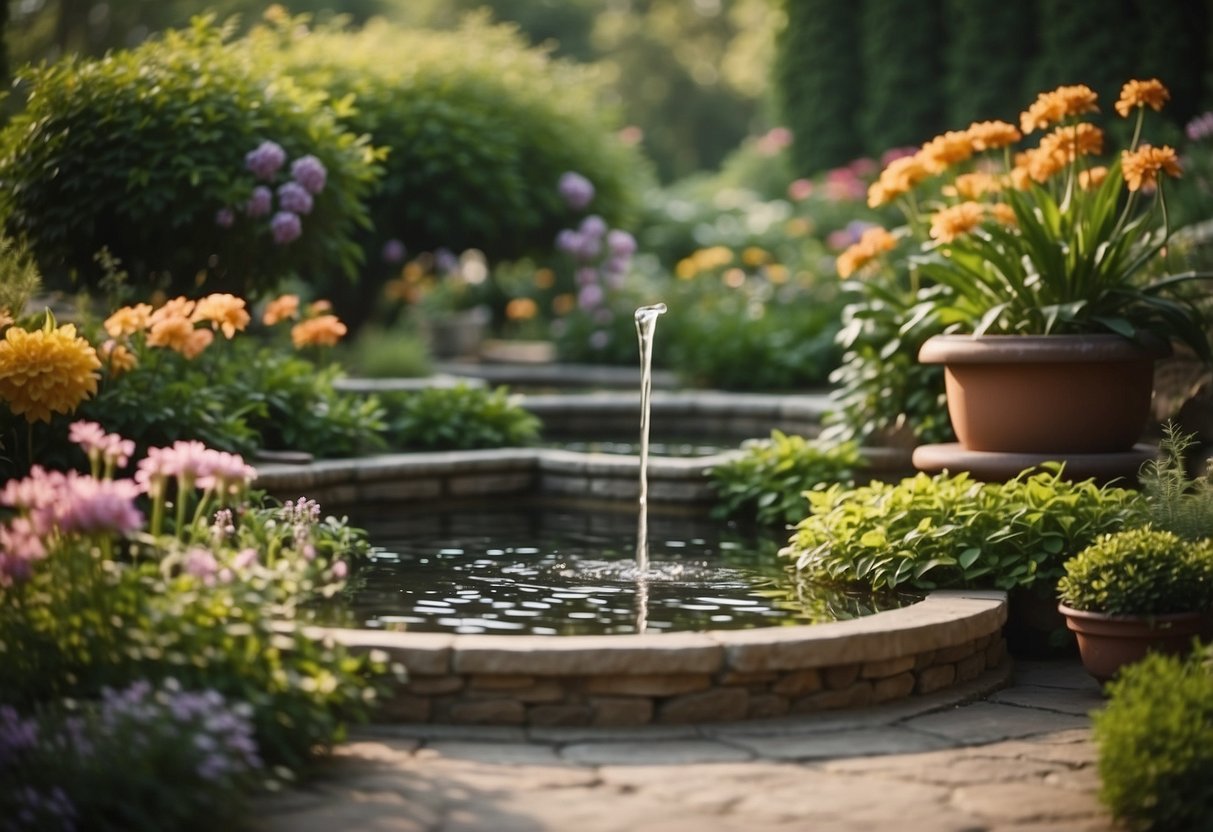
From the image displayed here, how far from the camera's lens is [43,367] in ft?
17.9

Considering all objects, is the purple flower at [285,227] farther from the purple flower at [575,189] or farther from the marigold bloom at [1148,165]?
the purple flower at [575,189]

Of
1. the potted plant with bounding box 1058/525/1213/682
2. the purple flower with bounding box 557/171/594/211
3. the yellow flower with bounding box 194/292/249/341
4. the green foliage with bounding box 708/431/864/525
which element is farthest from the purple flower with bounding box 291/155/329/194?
the potted plant with bounding box 1058/525/1213/682

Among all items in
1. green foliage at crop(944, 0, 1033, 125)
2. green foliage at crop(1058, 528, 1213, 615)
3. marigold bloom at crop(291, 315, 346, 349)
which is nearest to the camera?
green foliage at crop(1058, 528, 1213, 615)

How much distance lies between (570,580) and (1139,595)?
7.10ft

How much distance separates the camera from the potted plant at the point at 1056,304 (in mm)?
6359

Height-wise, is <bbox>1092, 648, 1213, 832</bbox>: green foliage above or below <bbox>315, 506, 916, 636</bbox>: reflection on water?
below

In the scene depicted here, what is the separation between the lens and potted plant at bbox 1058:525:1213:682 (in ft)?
15.5

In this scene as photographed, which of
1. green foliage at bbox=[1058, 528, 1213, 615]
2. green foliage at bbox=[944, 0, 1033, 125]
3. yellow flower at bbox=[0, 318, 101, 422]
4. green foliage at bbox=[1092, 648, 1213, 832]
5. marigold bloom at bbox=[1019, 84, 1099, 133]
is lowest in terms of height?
green foliage at bbox=[1092, 648, 1213, 832]

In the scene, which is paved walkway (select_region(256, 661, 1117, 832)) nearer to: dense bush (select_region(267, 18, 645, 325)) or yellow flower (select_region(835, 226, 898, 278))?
yellow flower (select_region(835, 226, 898, 278))

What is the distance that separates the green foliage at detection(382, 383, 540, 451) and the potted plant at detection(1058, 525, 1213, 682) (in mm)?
4563

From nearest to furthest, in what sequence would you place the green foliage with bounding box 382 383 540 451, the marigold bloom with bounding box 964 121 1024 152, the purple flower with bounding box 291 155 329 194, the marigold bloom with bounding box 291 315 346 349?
the marigold bloom with bounding box 964 121 1024 152 → the purple flower with bounding box 291 155 329 194 → the marigold bloom with bounding box 291 315 346 349 → the green foliage with bounding box 382 383 540 451

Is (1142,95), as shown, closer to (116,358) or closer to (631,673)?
(631,673)

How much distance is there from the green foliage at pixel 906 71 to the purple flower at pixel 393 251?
7.64 m

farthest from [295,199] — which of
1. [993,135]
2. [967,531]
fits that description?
[967,531]
